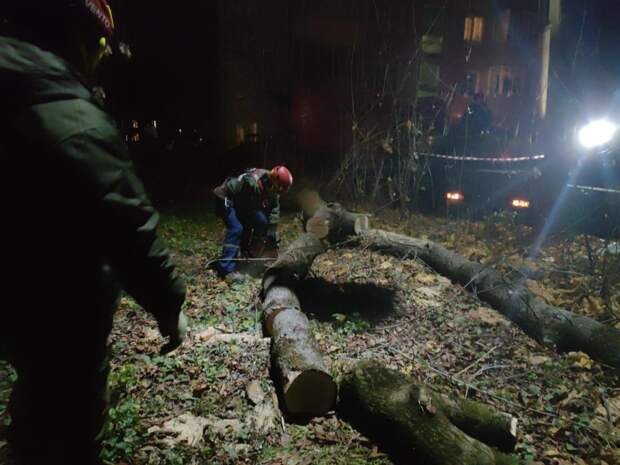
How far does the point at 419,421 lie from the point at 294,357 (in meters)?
1.11

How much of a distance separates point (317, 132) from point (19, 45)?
1445 centimetres

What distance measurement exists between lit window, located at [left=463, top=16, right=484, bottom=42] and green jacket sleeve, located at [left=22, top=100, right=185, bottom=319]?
2501cm

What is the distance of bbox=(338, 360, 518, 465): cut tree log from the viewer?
2635 millimetres

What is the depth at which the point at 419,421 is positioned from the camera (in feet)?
9.03

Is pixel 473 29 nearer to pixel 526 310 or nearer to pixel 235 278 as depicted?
pixel 526 310

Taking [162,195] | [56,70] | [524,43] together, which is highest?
[524,43]

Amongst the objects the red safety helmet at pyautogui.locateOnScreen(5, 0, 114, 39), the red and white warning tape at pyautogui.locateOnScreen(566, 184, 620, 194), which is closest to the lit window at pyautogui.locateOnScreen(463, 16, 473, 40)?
the red and white warning tape at pyautogui.locateOnScreen(566, 184, 620, 194)

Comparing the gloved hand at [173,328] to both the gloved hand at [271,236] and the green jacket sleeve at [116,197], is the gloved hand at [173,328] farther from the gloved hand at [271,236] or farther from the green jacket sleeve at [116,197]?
the gloved hand at [271,236]

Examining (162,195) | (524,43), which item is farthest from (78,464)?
(524,43)

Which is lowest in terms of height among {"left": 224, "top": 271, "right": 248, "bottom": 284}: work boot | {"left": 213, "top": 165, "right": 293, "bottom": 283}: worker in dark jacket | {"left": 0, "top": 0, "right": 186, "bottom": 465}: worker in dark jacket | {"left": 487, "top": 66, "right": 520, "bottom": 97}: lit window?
{"left": 224, "top": 271, "right": 248, "bottom": 284}: work boot

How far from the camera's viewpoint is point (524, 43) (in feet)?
75.5

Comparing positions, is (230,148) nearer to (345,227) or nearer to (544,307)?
(345,227)

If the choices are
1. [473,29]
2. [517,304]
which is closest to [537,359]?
[517,304]

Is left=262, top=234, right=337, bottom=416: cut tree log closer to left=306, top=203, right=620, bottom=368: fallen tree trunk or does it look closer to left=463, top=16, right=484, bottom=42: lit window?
left=306, top=203, right=620, bottom=368: fallen tree trunk
